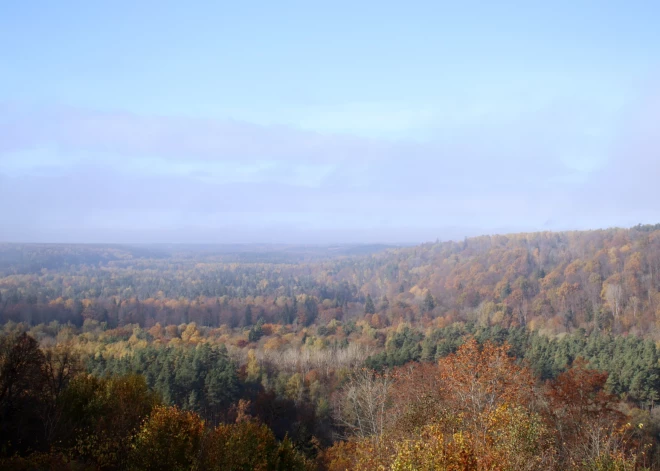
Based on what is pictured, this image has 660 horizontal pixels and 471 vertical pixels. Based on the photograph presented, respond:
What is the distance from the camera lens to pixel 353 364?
53.9 metres

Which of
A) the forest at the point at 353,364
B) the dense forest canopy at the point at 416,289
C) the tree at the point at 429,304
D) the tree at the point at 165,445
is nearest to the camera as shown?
the tree at the point at 165,445

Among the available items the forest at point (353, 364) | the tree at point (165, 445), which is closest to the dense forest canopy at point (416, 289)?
the forest at point (353, 364)

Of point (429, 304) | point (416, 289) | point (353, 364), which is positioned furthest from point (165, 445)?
point (416, 289)

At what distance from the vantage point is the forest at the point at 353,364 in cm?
1686

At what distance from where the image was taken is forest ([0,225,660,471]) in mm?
16859

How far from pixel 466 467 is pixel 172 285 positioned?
128 meters

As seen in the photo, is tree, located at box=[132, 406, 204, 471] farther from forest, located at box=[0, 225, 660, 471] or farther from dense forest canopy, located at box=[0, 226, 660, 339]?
dense forest canopy, located at box=[0, 226, 660, 339]

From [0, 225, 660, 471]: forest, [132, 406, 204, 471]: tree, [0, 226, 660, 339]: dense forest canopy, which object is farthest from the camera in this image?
[0, 226, 660, 339]: dense forest canopy

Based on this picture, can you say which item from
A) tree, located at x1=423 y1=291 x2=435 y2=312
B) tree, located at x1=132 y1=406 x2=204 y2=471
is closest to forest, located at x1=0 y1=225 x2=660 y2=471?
tree, located at x1=132 y1=406 x2=204 y2=471

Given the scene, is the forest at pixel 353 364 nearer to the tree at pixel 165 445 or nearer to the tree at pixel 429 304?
the tree at pixel 165 445

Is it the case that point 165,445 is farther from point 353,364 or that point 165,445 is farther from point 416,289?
point 416,289

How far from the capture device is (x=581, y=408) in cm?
2283

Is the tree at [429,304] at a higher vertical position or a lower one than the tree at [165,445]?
lower

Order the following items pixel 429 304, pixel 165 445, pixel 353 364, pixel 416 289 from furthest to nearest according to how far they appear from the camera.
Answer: pixel 416 289
pixel 429 304
pixel 353 364
pixel 165 445
